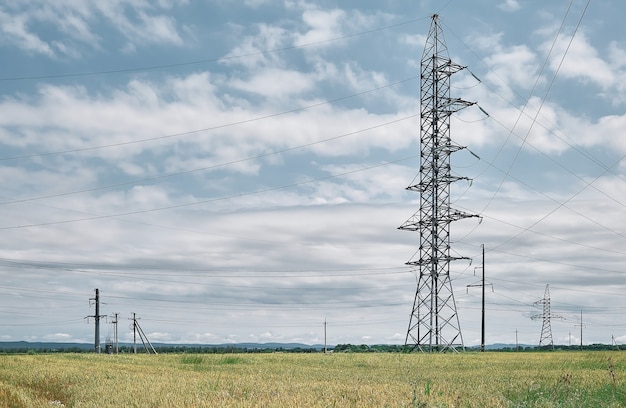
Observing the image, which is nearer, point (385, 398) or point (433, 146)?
point (385, 398)

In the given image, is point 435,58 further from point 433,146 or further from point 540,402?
point 540,402

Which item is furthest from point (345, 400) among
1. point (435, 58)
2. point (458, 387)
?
point (435, 58)

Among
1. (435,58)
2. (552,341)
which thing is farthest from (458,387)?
(552,341)

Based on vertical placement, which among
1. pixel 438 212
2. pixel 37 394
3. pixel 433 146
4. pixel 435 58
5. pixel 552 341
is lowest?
pixel 552 341

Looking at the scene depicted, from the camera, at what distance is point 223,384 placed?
53.1 feet

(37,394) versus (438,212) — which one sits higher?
(438,212)

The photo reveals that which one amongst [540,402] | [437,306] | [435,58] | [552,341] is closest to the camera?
[540,402]

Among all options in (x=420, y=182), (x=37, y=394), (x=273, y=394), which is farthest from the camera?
(x=420, y=182)

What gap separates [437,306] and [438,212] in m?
7.98

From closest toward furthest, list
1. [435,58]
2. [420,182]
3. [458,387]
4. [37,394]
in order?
[458,387], [37,394], [420,182], [435,58]

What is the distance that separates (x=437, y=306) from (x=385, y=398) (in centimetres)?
4286

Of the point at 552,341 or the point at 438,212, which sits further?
the point at 552,341

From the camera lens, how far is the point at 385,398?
11.8 m

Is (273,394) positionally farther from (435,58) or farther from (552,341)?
(552,341)
